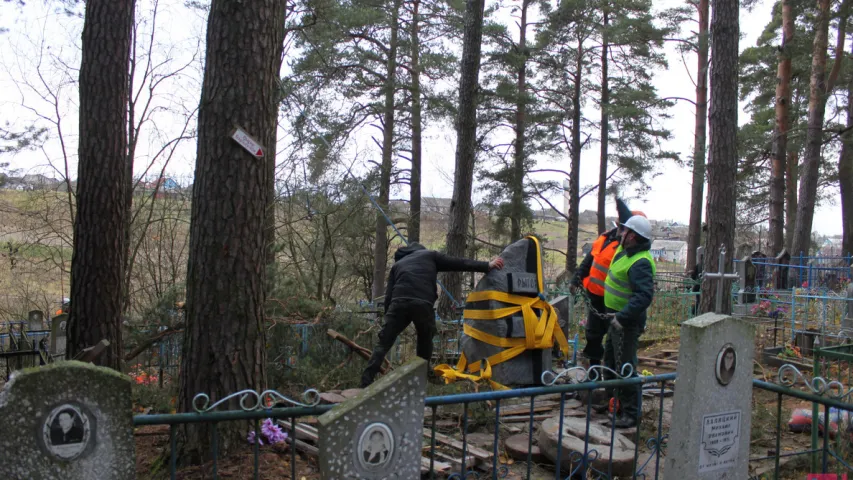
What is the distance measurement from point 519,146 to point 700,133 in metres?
5.53

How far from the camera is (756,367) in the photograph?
26.4 feet

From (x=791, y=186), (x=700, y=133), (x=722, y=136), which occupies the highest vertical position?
(x=700, y=133)

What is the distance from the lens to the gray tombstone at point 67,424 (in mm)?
1773

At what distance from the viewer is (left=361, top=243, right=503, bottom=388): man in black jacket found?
5.92m

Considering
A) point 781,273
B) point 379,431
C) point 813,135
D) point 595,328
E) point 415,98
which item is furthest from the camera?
point 415,98

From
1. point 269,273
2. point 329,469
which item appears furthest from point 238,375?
point 269,273

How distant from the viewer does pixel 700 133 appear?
18.6m

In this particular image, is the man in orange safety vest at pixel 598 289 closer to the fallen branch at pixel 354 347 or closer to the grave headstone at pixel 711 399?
the fallen branch at pixel 354 347

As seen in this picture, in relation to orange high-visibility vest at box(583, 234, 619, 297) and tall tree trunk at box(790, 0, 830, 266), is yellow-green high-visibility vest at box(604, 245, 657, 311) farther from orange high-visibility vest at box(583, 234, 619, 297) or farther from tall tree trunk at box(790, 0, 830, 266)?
tall tree trunk at box(790, 0, 830, 266)

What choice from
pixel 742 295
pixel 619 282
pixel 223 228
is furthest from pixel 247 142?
pixel 742 295

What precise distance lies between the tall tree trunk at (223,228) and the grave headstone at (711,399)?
2.66 m

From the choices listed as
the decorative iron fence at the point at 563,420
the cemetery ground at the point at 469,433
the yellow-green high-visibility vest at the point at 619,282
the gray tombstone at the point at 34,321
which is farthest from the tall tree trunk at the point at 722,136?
the gray tombstone at the point at 34,321

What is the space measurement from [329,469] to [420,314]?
12.9 feet

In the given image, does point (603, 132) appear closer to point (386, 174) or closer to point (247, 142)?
point (386, 174)
